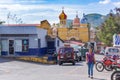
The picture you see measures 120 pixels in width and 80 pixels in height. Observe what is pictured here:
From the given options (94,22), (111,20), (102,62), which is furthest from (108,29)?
(94,22)

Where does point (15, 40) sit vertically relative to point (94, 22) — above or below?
below

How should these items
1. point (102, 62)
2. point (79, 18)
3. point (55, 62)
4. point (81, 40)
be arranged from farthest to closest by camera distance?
1. point (79, 18)
2. point (81, 40)
3. point (55, 62)
4. point (102, 62)

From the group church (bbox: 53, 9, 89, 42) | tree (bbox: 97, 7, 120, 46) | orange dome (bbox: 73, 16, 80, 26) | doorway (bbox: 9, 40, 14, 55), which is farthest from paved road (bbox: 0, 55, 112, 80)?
orange dome (bbox: 73, 16, 80, 26)

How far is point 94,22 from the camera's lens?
6166 inches

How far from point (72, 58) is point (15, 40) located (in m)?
15.1

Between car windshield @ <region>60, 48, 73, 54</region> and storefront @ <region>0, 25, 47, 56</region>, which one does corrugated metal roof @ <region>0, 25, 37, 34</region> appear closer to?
storefront @ <region>0, 25, 47, 56</region>

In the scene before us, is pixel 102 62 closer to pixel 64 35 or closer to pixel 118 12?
pixel 118 12

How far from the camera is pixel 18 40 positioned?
174 ft

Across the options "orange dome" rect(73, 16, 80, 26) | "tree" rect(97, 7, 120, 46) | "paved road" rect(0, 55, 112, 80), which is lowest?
"paved road" rect(0, 55, 112, 80)

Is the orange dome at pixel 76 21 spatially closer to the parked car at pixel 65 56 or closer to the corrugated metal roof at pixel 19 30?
the corrugated metal roof at pixel 19 30

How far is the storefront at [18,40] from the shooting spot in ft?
173

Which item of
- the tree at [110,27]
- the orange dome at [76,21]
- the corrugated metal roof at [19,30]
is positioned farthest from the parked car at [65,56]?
the orange dome at [76,21]

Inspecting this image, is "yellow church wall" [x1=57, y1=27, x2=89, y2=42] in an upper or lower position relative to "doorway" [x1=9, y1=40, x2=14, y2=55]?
upper

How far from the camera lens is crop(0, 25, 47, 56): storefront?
52719mm
